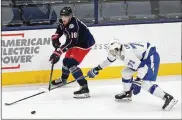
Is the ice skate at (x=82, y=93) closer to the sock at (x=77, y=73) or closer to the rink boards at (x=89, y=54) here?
the sock at (x=77, y=73)

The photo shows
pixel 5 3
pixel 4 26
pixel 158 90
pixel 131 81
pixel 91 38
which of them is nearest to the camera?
Answer: pixel 158 90

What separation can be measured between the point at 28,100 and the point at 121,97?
0.86m

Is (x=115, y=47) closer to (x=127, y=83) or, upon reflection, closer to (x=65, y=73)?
(x=127, y=83)

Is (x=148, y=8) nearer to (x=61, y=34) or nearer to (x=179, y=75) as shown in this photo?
(x=179, y=75)

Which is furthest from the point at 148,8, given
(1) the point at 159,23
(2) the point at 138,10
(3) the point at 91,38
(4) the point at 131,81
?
(4) the point at 131,81

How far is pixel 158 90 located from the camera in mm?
3355

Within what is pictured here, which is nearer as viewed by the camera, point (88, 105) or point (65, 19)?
point (88, 105)

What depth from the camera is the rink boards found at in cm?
424

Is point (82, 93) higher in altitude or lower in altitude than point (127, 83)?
lower

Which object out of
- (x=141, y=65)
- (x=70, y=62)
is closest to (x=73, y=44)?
(x=70, y=62)

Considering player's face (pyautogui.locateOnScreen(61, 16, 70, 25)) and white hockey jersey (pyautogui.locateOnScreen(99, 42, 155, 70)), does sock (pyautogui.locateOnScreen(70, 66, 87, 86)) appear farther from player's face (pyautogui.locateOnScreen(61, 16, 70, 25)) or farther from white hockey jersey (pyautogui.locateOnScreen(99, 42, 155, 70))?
white hockey jersey (pyautogui.locateOnScreen(99, 42, 155, 70))

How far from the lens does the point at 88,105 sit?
360 centimetres

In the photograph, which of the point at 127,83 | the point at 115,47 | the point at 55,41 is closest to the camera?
the point at 115,47

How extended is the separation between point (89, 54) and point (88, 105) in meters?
0.90
